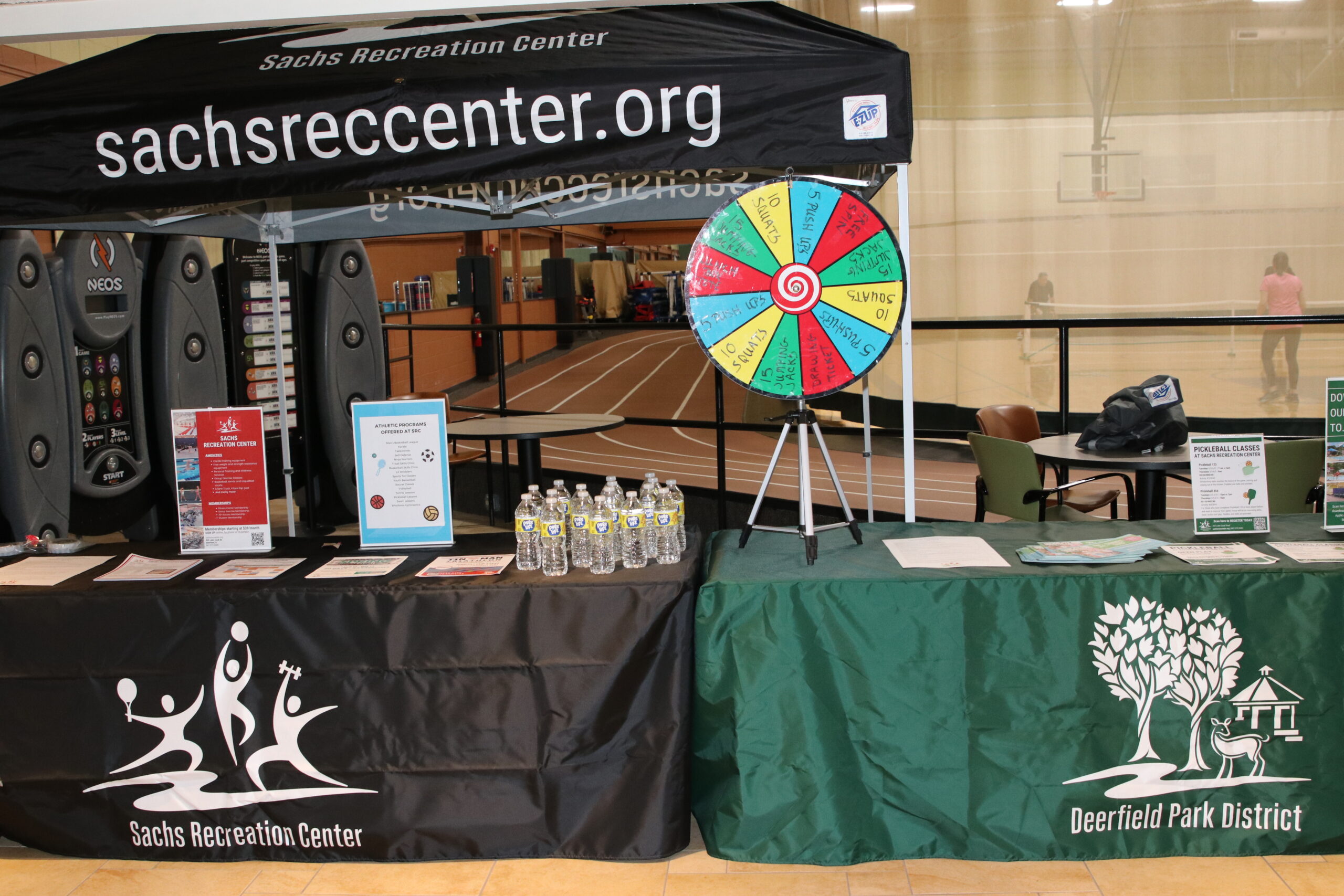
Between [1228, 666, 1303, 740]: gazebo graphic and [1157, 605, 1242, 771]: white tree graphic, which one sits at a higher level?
[1157, 605, 1242, 771]: white tree graphic

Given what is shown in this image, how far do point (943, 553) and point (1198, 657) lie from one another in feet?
1.95

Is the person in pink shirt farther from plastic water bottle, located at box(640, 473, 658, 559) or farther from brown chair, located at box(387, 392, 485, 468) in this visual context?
plastic water bottle, located at box(640, 473, 658, 559)

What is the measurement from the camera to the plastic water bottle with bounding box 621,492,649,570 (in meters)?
2.44

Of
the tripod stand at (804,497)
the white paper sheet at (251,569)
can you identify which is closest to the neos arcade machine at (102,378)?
the white paper sheet at (251,569)

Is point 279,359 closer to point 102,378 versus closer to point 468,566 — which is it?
point 102,378

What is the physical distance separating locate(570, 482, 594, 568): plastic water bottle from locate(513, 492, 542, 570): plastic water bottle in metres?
0.08

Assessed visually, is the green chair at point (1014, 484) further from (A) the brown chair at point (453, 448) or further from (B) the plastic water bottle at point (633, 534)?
→ (A) the brown chair at point (453, 448)

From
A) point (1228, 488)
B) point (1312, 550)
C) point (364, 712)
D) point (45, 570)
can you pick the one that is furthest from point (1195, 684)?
point (45, 570)

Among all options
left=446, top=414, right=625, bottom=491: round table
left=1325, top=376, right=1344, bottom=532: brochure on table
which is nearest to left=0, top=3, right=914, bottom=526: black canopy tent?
left=1325, top=376, right=1344, bottom=532: brochure on table

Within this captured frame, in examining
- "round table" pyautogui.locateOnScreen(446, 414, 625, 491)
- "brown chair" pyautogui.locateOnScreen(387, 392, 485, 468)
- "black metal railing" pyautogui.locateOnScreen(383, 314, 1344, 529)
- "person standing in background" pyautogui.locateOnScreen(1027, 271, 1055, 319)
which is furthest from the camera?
"person standing in background" pyautogui.locateOnScreen(1027, 271, 1055, 319)

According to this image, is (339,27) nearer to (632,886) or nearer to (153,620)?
(153,620)

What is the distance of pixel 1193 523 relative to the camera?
106 inches

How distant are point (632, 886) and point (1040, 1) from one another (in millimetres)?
9253

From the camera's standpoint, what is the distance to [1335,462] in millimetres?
2596
